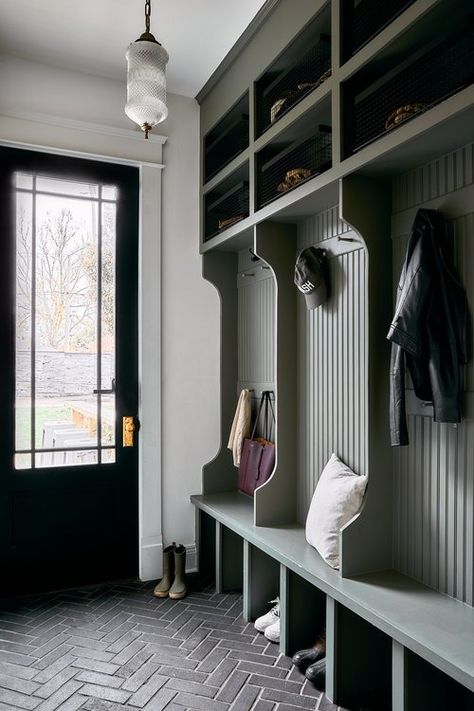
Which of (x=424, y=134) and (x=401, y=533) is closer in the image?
(x=424, y=134)

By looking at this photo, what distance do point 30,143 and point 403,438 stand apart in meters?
2.82

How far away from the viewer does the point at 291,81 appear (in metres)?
2.85

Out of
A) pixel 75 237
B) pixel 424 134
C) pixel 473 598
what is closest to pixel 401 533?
pixel 473 598

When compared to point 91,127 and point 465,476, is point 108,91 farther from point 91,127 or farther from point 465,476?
point 465,476

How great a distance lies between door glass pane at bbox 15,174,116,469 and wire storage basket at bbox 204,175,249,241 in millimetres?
670

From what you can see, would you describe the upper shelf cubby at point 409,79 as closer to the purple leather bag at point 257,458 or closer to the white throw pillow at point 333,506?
the white throw pillow at point 333,506

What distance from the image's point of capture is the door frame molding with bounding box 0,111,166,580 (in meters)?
3.53

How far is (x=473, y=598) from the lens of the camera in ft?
6.58

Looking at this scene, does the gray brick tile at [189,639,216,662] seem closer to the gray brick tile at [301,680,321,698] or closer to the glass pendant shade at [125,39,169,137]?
the gray brick tile at [301,680,321,698]

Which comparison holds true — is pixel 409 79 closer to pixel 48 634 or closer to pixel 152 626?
pixel 152 626

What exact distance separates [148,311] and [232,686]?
224 cm

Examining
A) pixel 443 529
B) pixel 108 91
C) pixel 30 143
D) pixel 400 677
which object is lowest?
pixel 400 677

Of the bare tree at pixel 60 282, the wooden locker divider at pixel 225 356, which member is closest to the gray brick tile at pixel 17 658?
the wooden locker divider at pixel 225 356

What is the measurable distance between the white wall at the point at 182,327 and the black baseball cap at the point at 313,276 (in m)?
1.15
